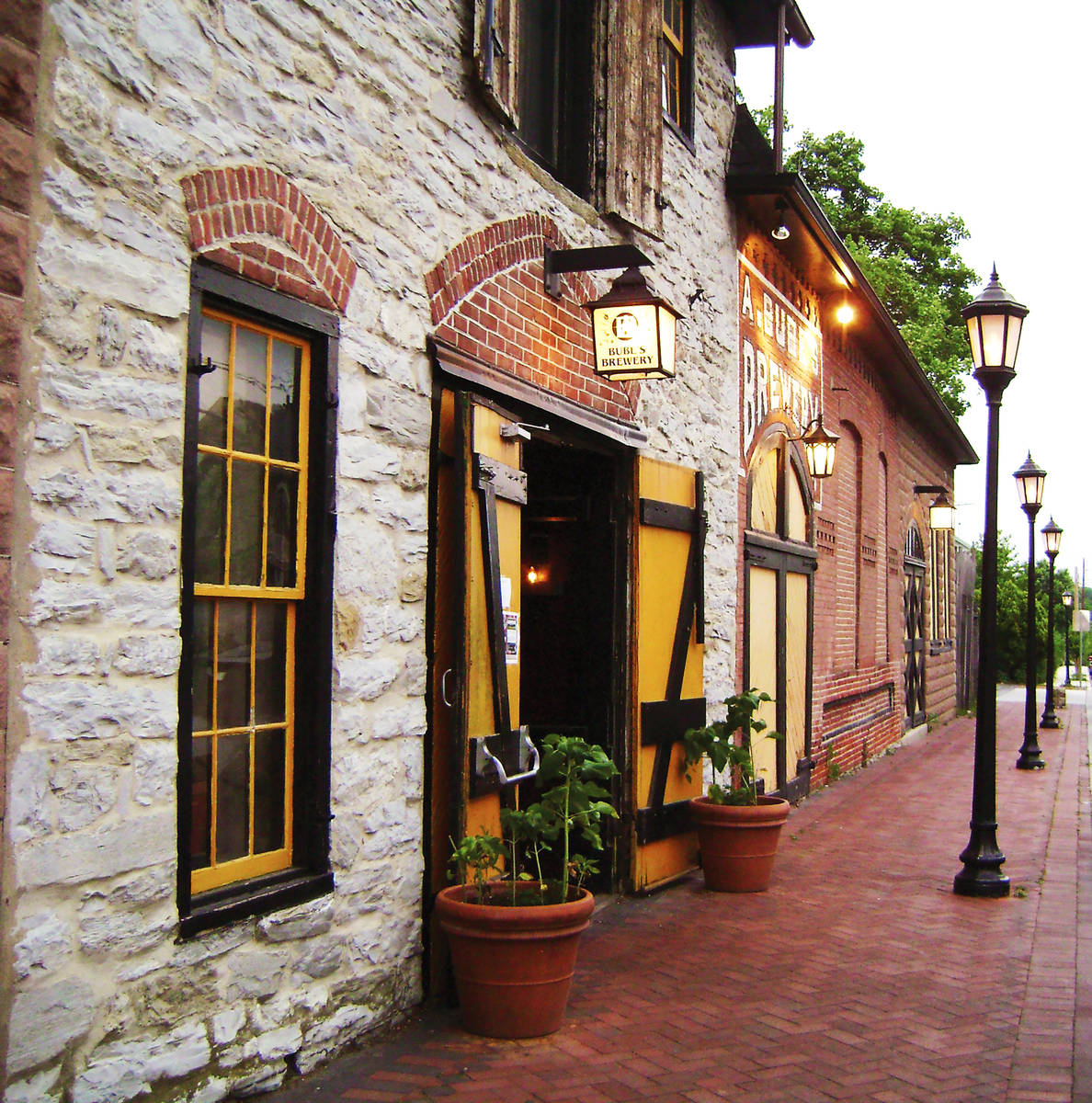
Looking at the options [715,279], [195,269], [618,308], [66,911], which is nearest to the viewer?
[66,911]

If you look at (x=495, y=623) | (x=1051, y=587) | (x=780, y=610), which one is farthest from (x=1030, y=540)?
(x=495, y=623)

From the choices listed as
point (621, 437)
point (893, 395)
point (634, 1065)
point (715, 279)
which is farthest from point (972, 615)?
point (634, 1065)

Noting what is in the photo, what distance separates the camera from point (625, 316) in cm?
634

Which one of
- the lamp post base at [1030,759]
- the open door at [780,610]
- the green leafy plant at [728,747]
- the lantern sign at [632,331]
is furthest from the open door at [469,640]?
the lamp post base at [1030,759]

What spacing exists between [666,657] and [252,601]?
3981mm

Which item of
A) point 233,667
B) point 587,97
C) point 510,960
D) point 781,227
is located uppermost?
point 781,227

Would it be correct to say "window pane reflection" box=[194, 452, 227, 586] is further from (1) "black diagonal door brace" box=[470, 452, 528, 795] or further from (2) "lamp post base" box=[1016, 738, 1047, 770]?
(2) "lamp post base" box=[1016, 738, 1047, 770]

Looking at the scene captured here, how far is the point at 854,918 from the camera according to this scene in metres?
6.89

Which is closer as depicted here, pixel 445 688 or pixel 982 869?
pixel 445 688

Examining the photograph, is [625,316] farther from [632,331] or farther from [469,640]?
[469,640]

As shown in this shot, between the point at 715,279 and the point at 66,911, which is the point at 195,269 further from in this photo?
the point at 715,279

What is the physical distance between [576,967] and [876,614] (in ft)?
36.1

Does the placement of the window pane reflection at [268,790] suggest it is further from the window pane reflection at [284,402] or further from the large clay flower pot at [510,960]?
the window pane reflection at [284,402]

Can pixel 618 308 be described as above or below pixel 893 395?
below
